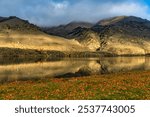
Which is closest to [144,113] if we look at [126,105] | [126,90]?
[126,105]

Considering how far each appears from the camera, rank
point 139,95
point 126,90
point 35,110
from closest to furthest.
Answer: point 35,110 → point 139,95 → point 126,90

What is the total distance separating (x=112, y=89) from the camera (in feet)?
99.8

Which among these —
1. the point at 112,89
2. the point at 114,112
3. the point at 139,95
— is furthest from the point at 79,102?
the point at 112,89

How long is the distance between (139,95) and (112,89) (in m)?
3.60

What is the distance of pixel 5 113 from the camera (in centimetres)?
1300

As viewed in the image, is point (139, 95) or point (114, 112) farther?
point (139, 95)

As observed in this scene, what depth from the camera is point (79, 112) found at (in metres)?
12.7

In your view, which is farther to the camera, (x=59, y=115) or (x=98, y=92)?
(x=98, y=92)

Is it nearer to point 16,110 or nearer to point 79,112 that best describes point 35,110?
point 16,110

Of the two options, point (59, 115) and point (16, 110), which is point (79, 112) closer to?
point (59, 115)

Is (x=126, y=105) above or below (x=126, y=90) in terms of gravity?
above

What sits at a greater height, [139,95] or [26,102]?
[26,102]

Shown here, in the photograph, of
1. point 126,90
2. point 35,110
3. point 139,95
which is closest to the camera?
point 35,110

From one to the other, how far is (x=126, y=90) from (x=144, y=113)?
17.4 meters
